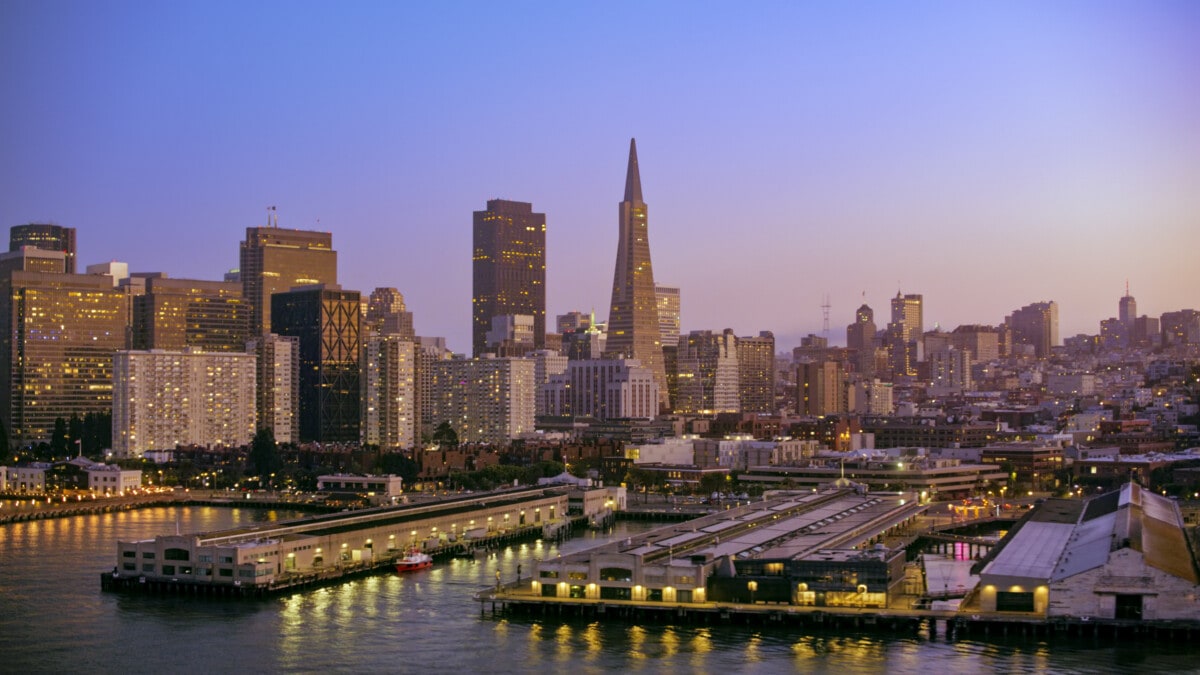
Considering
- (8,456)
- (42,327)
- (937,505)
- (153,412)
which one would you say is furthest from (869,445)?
(42,327)

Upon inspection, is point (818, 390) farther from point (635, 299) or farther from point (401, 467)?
point (401, 467)

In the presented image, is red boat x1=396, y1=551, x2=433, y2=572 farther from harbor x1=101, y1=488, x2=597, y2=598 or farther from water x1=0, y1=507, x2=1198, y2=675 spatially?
water x1=0, y1=507, x2=1198, y2=675

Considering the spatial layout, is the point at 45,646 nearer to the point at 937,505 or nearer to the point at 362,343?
the point at 937,505

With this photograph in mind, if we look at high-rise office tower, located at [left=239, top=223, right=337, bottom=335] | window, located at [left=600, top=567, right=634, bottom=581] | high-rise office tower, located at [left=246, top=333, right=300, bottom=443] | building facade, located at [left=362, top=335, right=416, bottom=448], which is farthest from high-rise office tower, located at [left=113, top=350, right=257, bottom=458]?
window, located at [left=600, top=567, right=634, bottom=581]

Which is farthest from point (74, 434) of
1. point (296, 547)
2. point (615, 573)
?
point (615, 573)

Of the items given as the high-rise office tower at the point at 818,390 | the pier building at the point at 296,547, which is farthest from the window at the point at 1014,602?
the high-rise office tower at the point at 818,390

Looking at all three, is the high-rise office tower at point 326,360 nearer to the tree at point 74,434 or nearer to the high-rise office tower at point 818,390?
the tree at point 74,434

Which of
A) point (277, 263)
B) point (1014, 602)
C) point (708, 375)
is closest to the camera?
point (1014, 602)
